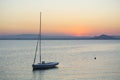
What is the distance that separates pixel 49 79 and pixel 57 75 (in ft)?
14.5

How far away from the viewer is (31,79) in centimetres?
5169

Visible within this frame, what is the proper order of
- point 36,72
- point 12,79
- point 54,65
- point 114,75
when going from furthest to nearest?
point 54,65 → point 36,72 → point 114,75 → point 12,79

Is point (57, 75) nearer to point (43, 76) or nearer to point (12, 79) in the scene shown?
point (43, 76)

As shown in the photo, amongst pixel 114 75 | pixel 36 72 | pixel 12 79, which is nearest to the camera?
pixel 12 79

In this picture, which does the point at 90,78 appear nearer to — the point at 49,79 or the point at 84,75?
the point at 84,75

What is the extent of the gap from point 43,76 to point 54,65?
11.2m

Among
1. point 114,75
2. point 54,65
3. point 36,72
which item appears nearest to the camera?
Result: point 114,75

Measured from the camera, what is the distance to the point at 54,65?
215 feet

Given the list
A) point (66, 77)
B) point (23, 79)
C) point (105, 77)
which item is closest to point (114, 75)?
point (105, 77)

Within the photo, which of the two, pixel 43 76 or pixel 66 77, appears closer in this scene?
pixel 66 77

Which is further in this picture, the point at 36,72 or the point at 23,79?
the point at 36,72

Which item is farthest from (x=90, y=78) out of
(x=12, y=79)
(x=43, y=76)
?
(x=12, y=79)

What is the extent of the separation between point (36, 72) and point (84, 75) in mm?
11163

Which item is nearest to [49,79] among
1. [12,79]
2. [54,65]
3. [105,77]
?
[12,79]
